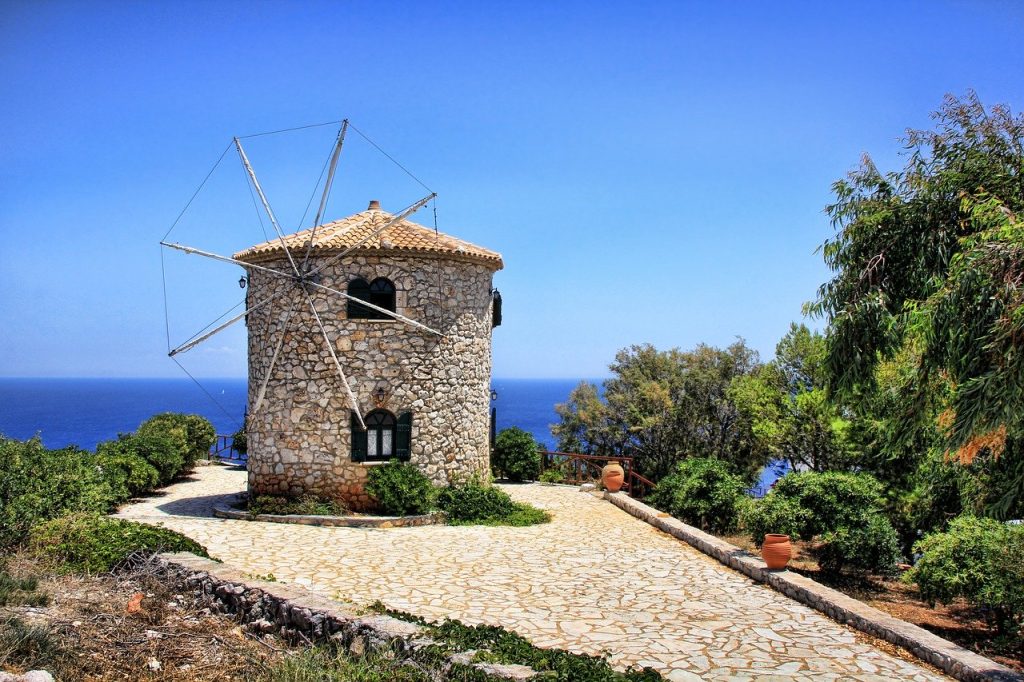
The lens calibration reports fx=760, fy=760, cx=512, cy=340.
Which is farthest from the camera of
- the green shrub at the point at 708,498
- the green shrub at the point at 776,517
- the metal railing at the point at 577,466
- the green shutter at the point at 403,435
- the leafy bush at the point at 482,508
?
the metal railing at the point at 577,466

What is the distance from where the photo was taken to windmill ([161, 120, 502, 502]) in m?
15.8

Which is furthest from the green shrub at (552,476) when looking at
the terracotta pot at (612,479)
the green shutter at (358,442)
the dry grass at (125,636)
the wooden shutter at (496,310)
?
the dry grass at (125,636)

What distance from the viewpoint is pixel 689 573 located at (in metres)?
11.7

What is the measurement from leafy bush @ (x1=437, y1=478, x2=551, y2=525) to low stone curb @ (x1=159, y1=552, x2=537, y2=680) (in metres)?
5.97

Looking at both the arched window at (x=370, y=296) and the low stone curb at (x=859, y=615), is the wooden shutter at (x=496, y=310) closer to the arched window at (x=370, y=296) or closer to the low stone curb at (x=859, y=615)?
the arched window at (x=370, y=296)

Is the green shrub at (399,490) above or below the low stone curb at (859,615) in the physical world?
above

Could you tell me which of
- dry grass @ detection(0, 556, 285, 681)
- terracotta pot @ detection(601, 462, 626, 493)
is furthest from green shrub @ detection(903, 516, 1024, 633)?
terracotta pot @ detection(601, 462, 626, 493)

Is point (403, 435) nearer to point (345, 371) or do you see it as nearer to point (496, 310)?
point (345, 371)

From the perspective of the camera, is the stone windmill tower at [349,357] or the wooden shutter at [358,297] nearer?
the stone windmill tower at [349,357]

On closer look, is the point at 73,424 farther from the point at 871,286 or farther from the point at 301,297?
the point at 871,286

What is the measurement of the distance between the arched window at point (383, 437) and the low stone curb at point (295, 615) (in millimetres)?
5244

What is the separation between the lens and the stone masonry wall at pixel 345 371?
1581cm

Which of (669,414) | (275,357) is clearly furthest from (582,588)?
(669,414)

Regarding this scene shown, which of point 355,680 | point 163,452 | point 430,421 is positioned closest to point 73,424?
point 163,452
